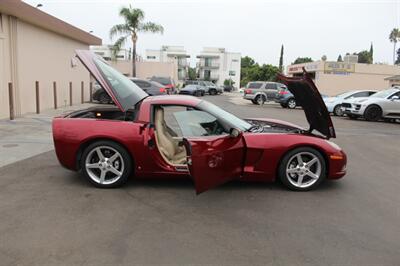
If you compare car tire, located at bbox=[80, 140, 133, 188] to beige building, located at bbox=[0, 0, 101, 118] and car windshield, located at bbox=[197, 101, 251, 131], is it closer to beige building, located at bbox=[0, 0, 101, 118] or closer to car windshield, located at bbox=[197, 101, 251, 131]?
car windshield, located at bbox=[197, 101, 251, 131]

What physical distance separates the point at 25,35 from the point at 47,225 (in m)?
12.1

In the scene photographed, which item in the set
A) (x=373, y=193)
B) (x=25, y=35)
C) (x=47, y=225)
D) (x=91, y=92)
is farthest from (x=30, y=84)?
(x=373, y=193)

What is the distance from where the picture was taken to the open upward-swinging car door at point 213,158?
3.72m

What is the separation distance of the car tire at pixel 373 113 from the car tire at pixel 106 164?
13.4 meters

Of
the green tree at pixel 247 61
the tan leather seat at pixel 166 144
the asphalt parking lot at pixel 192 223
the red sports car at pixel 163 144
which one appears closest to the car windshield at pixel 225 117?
the red sports car at pixel 163 144

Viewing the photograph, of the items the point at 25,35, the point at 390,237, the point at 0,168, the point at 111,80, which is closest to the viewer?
the point at 390,237

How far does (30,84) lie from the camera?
45.6 feet

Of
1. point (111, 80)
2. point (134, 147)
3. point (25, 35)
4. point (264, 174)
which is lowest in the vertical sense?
point (264, 174)

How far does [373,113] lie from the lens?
15234 mm

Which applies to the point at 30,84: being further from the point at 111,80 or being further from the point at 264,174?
the point at 264,174

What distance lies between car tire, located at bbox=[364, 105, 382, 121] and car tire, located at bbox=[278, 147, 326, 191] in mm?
11715

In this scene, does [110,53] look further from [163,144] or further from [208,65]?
[208,65]

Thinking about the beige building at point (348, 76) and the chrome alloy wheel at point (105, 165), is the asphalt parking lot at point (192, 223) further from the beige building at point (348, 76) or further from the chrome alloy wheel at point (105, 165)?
the beige building at point (348, 76)

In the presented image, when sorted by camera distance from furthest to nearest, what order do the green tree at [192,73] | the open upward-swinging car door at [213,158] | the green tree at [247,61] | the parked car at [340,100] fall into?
the green tree at [247,61], the green tree at [192,73], the parked car at [340,100], the open upward-swinging car door at [213,158]
